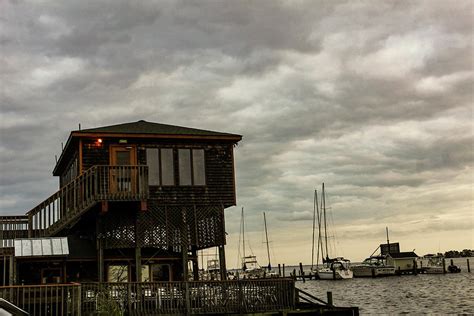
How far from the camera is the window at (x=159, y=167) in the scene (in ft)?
111

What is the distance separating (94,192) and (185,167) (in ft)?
18.5

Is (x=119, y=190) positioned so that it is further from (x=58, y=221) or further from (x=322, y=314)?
(x=322, y=314)

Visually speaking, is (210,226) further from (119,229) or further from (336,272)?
(336,272)

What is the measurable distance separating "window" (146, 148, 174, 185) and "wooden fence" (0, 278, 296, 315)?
6931 mm

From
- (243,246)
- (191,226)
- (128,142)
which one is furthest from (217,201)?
(243,246)

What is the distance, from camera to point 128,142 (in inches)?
1324

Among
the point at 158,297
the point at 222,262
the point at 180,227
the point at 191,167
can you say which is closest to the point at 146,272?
the point at 180,227

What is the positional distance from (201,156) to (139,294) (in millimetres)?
9313

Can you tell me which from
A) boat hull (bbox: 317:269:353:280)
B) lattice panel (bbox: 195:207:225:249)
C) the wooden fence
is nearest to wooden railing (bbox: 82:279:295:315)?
the wooden fence

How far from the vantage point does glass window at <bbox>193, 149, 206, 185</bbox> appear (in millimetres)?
34188

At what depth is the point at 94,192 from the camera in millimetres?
30094

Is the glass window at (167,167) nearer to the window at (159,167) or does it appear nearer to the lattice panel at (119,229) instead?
the window at (159,167)

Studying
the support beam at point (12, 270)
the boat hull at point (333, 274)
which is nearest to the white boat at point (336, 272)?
the boat hull at point (333, 274)

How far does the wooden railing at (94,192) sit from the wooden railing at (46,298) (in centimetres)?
482
